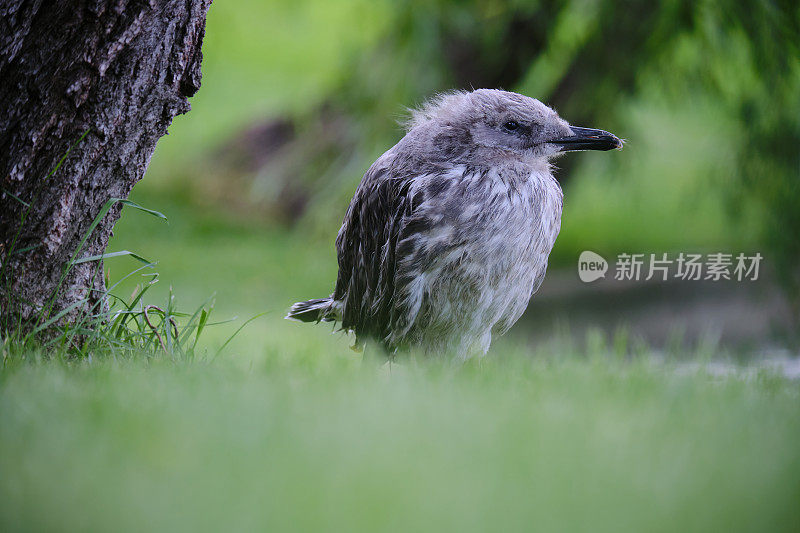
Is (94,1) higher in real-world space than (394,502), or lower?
higher

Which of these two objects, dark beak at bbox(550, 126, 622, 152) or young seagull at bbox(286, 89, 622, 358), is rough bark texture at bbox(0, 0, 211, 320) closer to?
young seagull at bbox(286, 89, 622, 358)

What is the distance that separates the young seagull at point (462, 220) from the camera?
358cm

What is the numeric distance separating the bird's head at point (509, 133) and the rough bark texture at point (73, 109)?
1.22 meters

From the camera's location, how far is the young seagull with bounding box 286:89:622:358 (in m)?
3.58

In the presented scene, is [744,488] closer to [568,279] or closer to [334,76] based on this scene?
[334,76]

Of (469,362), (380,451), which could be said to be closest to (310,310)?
(469,362)

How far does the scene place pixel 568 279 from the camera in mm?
10133

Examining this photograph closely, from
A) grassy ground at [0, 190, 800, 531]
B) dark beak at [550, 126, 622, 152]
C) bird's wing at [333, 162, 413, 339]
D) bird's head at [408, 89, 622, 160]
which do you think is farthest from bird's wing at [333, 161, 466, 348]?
grassy ground at [0, 190, 800, 531]

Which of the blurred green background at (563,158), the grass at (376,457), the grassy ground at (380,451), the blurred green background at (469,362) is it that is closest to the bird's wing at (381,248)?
the blurred green background at (469,362)

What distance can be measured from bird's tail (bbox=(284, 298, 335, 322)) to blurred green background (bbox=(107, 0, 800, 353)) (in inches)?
58.9

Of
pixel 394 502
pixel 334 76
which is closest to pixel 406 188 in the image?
pixel 394 502

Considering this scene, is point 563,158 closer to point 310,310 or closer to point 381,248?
point 310,310

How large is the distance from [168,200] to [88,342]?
9.88 m

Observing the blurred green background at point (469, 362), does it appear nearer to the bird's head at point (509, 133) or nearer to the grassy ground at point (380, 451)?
the grassy ground at point (380, 451)
